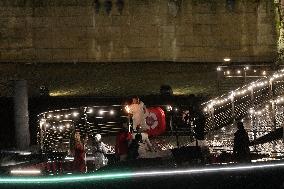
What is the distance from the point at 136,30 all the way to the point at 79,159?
12856 mm

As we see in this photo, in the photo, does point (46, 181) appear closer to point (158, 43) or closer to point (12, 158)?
point (12, 158)

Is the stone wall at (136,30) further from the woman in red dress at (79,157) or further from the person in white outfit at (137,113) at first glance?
the woman in red dress at (79,157)

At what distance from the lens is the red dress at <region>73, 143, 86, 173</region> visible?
11477mm

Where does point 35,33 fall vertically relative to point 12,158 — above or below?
above

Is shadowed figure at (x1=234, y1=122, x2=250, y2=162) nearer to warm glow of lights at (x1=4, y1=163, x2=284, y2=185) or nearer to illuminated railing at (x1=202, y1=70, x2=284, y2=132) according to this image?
warm glow of lights at (x1=4, y1=163, x2=284, y2=185)

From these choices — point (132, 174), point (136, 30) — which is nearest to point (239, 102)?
point (132, 174)

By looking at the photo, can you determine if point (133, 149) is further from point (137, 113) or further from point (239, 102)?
point (239, 102)

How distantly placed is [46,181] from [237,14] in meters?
16.6

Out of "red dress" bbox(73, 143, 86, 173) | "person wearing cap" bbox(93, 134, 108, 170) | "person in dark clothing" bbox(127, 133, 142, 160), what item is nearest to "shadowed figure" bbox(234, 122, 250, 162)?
"person in dark clothing" bbox(127, 133, 142, 160)

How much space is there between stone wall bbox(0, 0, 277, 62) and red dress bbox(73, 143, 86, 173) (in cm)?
1255

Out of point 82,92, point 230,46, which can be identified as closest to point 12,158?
point 82,92

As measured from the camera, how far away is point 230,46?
24031 millimetres

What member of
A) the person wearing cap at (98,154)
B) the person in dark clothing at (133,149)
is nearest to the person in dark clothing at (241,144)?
the person in dark clothing at (133,149)

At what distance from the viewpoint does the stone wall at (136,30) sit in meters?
23.6
